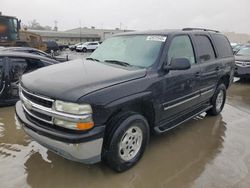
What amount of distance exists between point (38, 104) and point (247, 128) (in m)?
4.26

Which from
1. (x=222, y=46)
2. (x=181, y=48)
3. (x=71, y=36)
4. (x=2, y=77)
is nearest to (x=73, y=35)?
(x=71, y=36)

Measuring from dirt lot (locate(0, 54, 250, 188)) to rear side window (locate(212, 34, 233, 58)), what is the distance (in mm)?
1772

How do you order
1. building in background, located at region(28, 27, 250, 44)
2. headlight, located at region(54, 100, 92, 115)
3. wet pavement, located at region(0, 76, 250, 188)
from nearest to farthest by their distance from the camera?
headlight, located at region(54, 100, 92, 115) < wet pavement, located at region(0, 76, 250, 188) < building in background, located at region(28, 27, 250, 44)

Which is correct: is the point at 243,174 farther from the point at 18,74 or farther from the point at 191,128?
the point at 18,74

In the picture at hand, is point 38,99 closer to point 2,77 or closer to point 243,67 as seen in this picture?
point 2,77

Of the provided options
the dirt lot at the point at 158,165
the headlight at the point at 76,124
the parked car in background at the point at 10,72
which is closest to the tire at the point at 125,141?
the dirt lot at the point at 158,165

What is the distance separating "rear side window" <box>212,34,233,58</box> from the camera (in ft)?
18.3

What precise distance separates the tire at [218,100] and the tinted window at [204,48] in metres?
0.88

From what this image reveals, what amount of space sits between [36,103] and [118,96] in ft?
3.40

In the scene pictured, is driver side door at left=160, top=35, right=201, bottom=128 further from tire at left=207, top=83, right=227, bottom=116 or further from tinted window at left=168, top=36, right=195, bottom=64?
tire at left=207, top=83, right=227, bottom=116

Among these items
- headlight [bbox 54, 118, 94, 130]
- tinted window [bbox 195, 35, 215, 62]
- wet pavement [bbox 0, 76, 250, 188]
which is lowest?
wet pavement [bbox 0, 76, 250, 188]

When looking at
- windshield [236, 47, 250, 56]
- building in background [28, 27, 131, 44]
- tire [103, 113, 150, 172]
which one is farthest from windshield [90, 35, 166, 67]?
building in background [28, 27, 131, 44]

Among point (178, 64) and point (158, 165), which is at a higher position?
point (178, 64)

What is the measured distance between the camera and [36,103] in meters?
3.20
